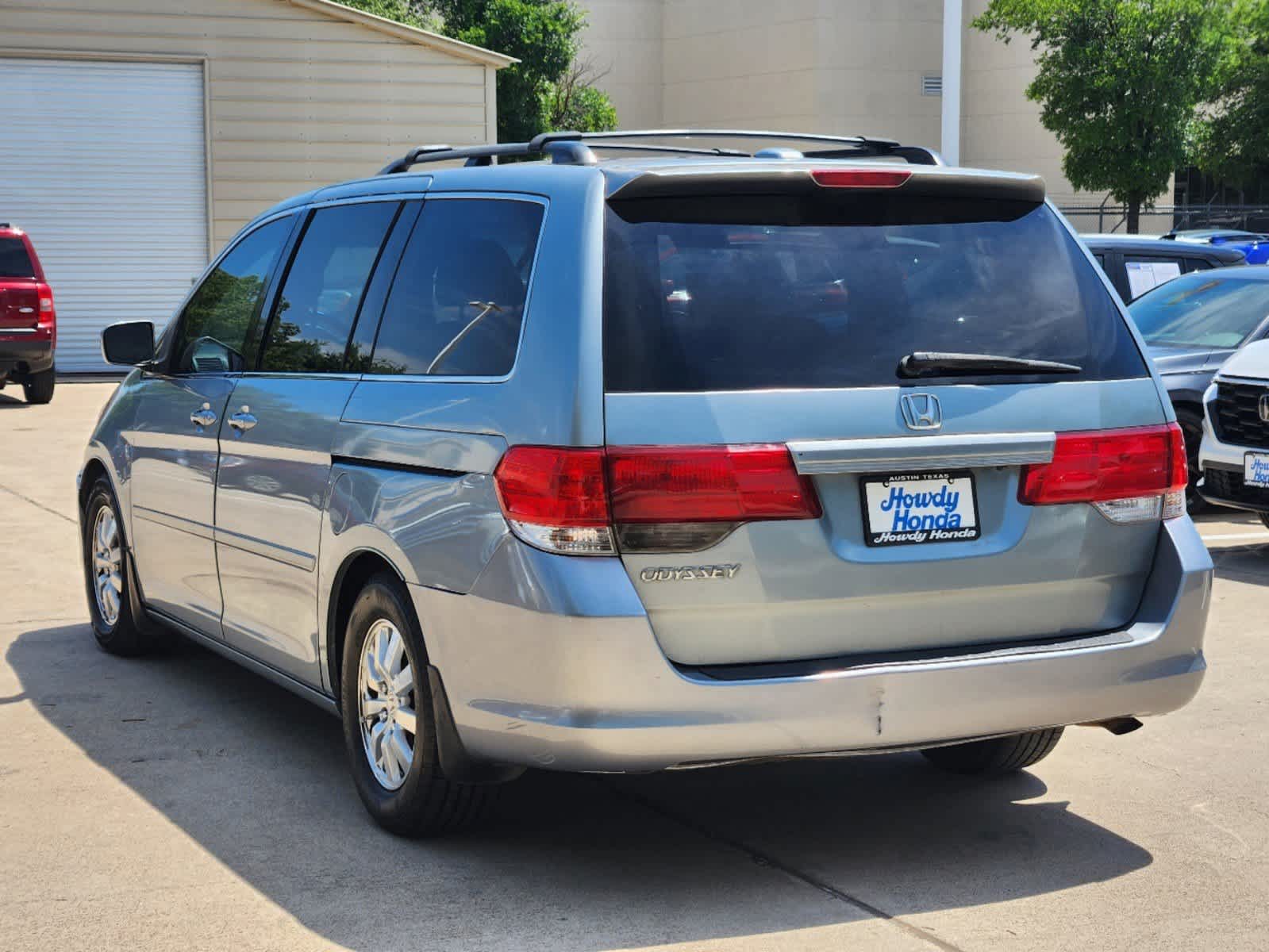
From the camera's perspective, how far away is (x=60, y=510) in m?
11.5

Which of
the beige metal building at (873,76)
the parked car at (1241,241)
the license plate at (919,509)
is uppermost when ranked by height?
the beige metal building at (873,76)

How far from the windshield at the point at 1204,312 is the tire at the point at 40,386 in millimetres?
12338

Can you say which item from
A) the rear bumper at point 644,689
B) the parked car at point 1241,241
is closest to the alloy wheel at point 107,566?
the rear bumper at point 644,689

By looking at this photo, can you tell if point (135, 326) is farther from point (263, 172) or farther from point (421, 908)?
point (263, 172)

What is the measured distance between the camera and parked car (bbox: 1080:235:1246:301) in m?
14.0

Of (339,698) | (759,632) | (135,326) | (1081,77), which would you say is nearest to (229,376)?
(135,326)

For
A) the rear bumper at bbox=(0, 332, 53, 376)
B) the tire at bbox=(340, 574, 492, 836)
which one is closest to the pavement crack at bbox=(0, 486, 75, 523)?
the tire at bbox=(340, 574, 492, 836)

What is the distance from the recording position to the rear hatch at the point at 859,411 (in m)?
4.07

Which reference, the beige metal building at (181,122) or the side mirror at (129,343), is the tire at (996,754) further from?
the beige metal building at (181,122)

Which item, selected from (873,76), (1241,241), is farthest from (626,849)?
(873,76)

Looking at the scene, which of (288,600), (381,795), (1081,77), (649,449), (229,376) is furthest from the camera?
(1081,77)

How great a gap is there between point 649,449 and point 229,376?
232 centimetres

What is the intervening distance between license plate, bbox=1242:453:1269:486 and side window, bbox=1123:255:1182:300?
4.54 m

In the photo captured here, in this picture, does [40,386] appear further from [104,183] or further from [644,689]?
[644,689]
